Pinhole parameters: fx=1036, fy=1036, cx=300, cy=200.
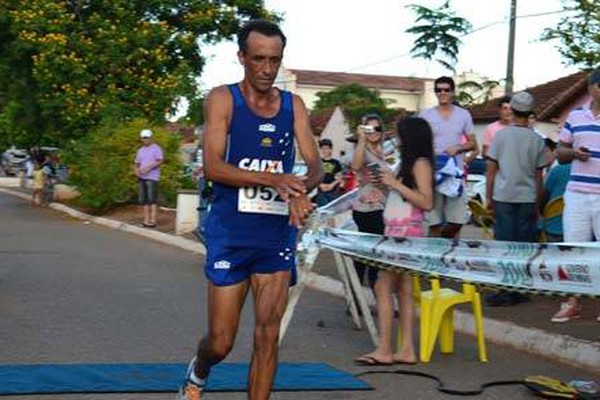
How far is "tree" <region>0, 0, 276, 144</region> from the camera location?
27000 mm

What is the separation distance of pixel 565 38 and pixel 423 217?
1364cm

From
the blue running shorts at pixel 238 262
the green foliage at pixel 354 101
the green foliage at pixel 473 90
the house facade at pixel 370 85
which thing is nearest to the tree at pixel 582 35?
the blue running shorts at pixel 238 262

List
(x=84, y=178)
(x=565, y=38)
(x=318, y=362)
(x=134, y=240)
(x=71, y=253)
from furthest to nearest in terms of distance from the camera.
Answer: (x=84, y=178)
(x=565, y=38)
(x=134, y=240)
(x=71, y=253)
(x=318, y=362)

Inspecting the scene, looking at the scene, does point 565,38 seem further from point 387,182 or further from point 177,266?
point 387,182

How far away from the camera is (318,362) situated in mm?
7430

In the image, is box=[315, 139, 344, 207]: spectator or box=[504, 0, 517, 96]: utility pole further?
box=[504, 0, 517, 96]: utility pole

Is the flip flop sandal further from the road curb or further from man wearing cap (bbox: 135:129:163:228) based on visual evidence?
man wearing cap (bbox: 135:129:163:228)

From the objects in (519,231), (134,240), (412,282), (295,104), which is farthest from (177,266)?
(295,104)

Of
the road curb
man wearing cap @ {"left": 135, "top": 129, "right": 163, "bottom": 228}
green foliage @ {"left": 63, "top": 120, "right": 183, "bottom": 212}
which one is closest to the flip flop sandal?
the road curb

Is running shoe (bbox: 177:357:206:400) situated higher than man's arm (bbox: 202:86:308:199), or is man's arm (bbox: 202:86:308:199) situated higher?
man's arm (bbox: 202:86:308:199)

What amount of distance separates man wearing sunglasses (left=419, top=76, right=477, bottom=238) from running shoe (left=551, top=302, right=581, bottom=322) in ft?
4.83

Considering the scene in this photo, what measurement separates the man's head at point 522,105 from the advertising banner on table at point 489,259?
2.32 m

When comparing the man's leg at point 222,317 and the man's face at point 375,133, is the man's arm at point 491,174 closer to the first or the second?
the man's face at point 375,133

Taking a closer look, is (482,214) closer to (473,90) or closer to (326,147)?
(326,147)
